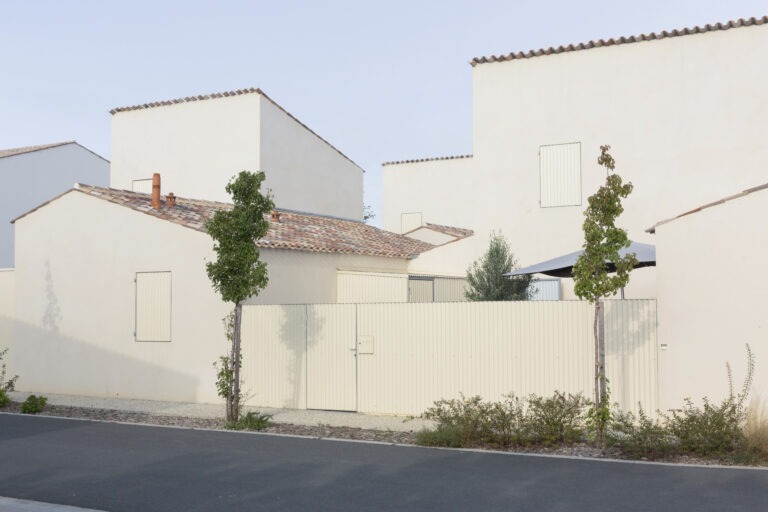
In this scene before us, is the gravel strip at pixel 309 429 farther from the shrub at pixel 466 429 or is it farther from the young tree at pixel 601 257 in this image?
the young tree at pixel 601 257

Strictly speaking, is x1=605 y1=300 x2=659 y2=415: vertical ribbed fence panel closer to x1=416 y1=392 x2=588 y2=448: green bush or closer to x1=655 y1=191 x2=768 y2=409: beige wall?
x1=655 y1=191 x2=768 y2=409: beige wall

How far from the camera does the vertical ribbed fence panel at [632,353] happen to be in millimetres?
13508

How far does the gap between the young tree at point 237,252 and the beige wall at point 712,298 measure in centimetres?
645

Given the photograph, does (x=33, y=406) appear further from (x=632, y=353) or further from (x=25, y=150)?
(x=25, y=150)

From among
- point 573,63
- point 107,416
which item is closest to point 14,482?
point 107,416

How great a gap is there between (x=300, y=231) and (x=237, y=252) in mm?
8438

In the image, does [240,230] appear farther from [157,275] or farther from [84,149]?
[84,149]

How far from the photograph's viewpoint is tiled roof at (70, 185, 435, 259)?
19875 millimetres

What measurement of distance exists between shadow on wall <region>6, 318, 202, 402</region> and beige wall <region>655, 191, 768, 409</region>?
9.30 m

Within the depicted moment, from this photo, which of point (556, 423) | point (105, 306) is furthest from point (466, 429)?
point (105, 306)

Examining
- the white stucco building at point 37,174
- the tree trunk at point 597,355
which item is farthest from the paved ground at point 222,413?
the white stucco building at point 37,174

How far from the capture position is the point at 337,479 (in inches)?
381

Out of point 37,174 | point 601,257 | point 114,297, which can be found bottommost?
point 114,297

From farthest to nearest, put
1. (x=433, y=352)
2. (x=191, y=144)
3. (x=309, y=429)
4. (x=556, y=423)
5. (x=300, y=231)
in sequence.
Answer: (x=191, y=144) → (x=300, y=231) → (x=433, y=352) → (x=309, y=429) → (x=556, y=423)
